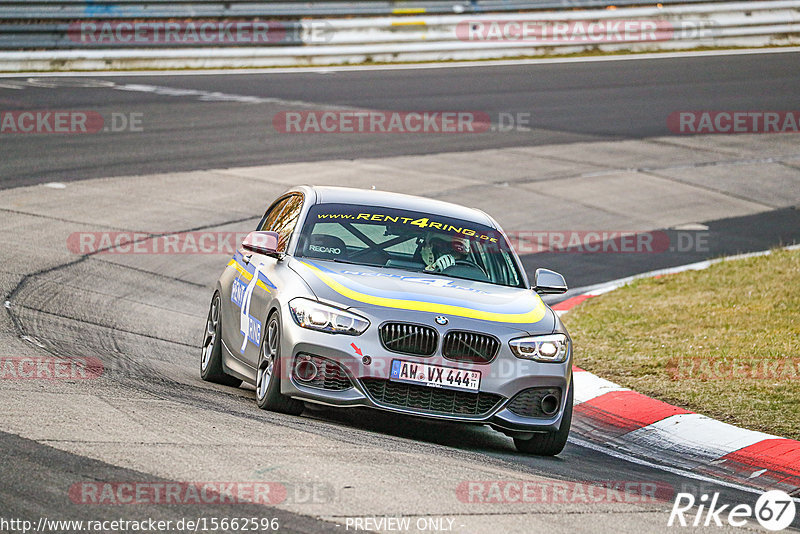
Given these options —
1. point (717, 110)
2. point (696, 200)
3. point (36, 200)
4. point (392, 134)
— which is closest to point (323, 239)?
point (36, 200)

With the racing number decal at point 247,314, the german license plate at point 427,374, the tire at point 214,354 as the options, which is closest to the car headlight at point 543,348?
the german license plate at point 427,374

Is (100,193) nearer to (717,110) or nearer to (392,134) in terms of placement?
(392,134)

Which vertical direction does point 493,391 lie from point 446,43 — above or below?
below

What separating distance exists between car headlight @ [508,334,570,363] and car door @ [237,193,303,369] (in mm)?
1585

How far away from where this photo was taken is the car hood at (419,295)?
291 inches

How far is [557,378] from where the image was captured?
7574 millimetres

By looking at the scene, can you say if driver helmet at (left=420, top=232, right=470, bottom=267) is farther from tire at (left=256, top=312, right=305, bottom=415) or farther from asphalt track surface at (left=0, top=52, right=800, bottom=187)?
asphalt track surface at (left=0, top=52, right=800, bottom=187)

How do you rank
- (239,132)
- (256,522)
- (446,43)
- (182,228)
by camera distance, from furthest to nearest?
(446,43) → (239,132) → (182,228) → (256,522)

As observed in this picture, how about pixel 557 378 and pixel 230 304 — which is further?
pixel 230 304

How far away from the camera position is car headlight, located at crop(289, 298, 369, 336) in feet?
23.8

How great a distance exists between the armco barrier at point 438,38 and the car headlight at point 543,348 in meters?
20.8

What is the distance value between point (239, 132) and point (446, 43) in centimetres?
991

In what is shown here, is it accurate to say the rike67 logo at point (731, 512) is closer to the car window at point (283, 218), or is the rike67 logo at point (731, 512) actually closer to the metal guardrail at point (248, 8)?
the car window at point (283, 218)

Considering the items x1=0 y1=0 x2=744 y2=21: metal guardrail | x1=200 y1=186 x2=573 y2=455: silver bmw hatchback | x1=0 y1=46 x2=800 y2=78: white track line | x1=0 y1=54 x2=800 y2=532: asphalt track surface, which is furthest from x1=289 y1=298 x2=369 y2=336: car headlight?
x1=0 y1=0 x2=744 y2=21: metal guardrail
